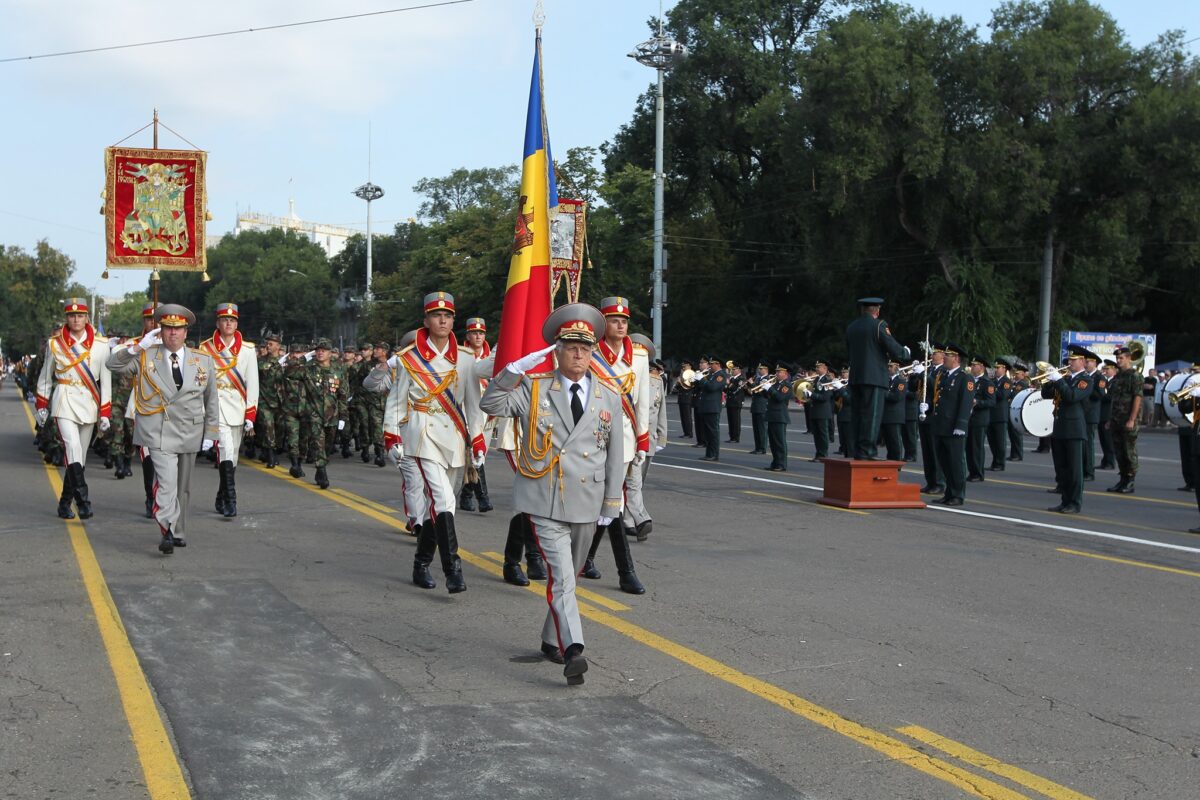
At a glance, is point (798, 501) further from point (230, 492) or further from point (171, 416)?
point (171, 416)

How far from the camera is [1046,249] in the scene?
4178 centimetres

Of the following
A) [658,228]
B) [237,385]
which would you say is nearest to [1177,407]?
[237,385]

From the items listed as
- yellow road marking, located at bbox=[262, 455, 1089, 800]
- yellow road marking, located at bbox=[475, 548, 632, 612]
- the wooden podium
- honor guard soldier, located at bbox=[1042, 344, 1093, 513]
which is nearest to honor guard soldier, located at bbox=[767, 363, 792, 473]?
the wooden podium

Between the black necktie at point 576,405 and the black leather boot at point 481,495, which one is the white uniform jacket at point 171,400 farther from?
the black necktie at point 576,405

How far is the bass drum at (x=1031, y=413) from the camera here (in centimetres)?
2048

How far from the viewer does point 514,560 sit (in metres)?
8.53

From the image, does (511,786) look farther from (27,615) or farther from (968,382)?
(968,382)

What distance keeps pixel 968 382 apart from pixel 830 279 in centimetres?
3446

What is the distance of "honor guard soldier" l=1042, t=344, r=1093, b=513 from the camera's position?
1351cm

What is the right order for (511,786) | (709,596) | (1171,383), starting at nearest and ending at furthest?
1. (511,786)
2. (709,596)
3. (1171,383)

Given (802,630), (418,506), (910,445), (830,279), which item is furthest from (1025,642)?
(830,279)

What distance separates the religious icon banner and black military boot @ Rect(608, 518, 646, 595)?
581 inches

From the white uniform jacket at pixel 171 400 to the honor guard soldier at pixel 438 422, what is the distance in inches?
82.4

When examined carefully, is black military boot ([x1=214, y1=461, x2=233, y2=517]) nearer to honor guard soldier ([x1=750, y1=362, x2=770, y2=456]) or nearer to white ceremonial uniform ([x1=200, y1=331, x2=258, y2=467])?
white ceremonial uniform ([x1=200, y1=331, x2=258, y2=467])
